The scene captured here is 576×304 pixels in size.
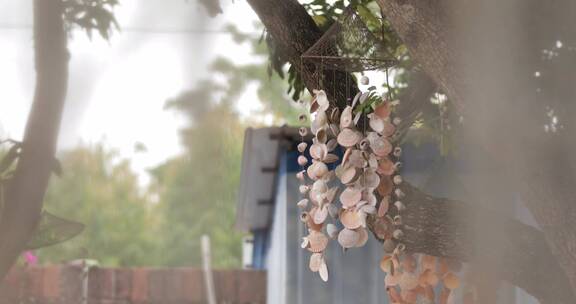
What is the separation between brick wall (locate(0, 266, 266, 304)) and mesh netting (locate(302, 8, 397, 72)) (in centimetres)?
78

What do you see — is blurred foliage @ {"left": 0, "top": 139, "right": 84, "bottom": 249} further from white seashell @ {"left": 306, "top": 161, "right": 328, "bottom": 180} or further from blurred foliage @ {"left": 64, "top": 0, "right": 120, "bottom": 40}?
white seashell @ {"left": 306, "top": 161, "right": 328, "bottom": 180}

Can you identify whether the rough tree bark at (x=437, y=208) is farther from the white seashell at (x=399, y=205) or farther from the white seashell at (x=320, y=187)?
the white seashell at (x=320, y=187)

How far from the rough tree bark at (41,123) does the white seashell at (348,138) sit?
691mm

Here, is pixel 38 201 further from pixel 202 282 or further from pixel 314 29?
pixel 314 29

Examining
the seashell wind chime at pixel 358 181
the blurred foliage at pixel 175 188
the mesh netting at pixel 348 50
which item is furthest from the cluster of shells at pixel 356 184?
the blurred foliage at pixel 175 188

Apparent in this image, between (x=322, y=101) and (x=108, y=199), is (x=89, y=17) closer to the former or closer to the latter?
(x=108, y=199)

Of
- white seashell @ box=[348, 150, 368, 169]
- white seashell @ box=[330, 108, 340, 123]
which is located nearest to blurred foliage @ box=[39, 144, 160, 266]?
white seashell @ box=[348, 150, 368, 169]

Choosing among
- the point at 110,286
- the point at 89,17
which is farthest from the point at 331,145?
the point at 110,286

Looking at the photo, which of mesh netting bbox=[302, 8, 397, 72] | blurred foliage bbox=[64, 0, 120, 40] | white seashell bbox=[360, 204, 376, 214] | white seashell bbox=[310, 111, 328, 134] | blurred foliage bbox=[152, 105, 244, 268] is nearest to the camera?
blurred foliage bbox=[152, 105, 244, 268]

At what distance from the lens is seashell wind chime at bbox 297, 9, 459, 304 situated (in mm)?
980

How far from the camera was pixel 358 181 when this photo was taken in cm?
99

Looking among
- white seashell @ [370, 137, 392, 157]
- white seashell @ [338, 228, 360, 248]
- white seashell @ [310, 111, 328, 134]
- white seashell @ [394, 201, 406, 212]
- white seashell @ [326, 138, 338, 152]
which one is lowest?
white seashell @ [338, 228, 360, 248]

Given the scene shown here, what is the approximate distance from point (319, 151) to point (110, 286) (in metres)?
0.69

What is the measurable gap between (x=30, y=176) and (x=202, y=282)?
0.30 feet
